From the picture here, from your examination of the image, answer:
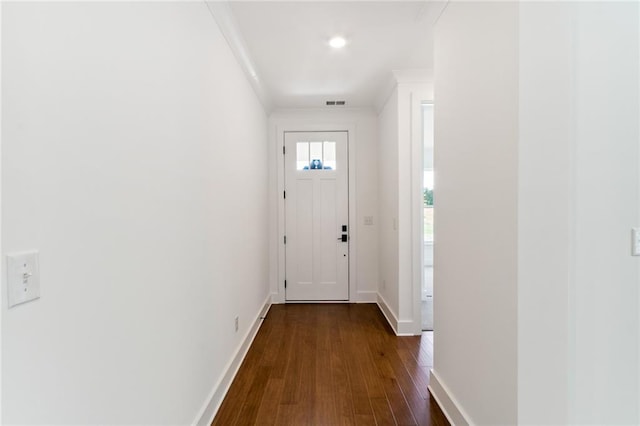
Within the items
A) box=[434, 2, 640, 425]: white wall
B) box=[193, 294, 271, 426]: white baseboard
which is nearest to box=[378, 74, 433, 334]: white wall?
box=[193, 294, 271, 426]: white baseboard

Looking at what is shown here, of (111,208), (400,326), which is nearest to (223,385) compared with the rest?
(111,208)

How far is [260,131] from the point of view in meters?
3.73

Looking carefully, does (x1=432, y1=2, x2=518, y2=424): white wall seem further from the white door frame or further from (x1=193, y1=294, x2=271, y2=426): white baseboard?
the white door frame

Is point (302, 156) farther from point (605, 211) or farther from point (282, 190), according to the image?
Answer: point (605, 211)

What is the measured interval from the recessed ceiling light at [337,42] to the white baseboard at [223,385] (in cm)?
257

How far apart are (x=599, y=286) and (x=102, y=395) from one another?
194 cm

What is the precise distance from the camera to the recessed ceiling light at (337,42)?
8.09 feet

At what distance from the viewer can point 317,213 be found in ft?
14.0

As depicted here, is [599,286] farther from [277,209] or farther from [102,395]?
[277,209]

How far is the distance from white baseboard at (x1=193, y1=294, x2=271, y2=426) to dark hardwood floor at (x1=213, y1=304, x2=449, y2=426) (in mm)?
47

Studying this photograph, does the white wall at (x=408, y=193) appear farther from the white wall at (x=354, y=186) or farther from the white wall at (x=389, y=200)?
the white wall at (x=354, y=186)

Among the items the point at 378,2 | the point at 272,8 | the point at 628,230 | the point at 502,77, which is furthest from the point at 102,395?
the point at 378,2

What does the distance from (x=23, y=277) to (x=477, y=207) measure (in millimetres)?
1710

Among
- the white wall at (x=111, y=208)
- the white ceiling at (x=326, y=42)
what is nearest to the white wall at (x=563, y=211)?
the white ceiling at (x=326, y=42)
